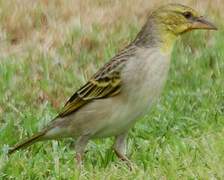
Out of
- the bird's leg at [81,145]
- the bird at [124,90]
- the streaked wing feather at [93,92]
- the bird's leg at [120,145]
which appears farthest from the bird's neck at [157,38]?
the bird's leg at [81,145]

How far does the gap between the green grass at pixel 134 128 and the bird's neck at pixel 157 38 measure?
76 centimetres

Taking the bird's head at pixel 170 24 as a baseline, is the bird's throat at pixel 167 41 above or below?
below

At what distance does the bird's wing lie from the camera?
802 centimetres

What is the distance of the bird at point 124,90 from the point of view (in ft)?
25.7

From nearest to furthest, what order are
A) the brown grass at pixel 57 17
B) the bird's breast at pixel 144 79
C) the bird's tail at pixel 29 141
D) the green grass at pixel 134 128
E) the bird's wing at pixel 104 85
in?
the green grass at pixel 134 128 → the bird's breast at pixel 144 79 → the bird's wing at pixel 104 85 → the bird's tail at pixel 29 141 → the brown grass at pixel 57 17

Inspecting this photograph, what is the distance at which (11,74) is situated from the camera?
10242 millimetres

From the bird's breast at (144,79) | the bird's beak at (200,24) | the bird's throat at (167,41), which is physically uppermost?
the bird's beak at (200,24)

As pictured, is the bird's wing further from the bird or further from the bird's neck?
the bird's neck

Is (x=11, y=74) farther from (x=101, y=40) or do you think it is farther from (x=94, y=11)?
(x=94, y=11)

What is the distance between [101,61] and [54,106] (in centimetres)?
109

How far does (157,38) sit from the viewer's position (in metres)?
8.13

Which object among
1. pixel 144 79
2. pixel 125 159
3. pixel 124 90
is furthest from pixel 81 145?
pixel 144 79

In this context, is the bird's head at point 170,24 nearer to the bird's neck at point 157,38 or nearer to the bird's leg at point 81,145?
the bird's neck at point 157,38

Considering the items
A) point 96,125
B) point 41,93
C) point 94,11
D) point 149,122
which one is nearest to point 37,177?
point 96,125
